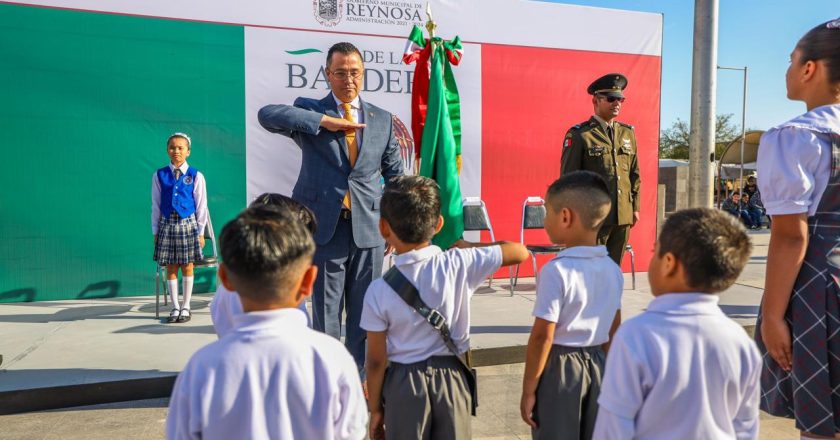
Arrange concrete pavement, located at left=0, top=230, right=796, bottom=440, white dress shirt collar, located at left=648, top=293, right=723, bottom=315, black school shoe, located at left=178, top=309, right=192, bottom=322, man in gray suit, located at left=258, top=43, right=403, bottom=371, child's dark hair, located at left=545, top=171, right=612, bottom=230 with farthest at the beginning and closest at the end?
black school shoe, located at left=178, top=309, right=192, bottom=322
concrete pavement, located at left=0, top=230, right=796, bottom=440
man in gray suit, located at left=258, top=43, right=403, bottom=371
child's dark hair, located at left=545, top=171, right=612, bottom=230
white dress shirt collar, located at left=648, top=293, right=723, bottom=315

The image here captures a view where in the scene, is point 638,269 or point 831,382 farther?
point 638,269

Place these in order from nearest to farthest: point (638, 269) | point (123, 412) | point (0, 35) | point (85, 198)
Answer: point (123, 412) → point (0, 35) → point (85, 198) → point (638, 269)

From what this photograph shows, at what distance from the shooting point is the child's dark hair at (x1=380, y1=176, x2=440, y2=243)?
1.80 metres

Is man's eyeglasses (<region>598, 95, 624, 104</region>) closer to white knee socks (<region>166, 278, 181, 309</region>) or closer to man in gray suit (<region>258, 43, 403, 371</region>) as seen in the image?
man in gray suit (<region>258, 43, 403, 371</region>)

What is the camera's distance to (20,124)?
507 cm

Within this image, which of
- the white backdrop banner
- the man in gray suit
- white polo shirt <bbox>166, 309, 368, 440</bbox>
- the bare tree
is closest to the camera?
white polo shirt <bbox>166, 309, 368, 440</bbox>

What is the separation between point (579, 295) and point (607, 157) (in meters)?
2.43

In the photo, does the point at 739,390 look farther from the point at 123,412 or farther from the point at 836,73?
the point at 123,412

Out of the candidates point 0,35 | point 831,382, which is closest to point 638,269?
point 831,382

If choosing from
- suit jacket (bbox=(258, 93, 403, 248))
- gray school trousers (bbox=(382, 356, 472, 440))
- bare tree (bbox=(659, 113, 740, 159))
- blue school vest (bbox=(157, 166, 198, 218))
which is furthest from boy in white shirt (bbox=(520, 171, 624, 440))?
bare tree (bbox=(659, 113, 740, 159))

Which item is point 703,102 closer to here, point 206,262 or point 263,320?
point 263,320

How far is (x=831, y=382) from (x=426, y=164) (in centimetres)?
180

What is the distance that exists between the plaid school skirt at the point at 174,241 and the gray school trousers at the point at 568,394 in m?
3.72

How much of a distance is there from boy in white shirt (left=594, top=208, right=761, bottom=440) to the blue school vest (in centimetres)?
421
